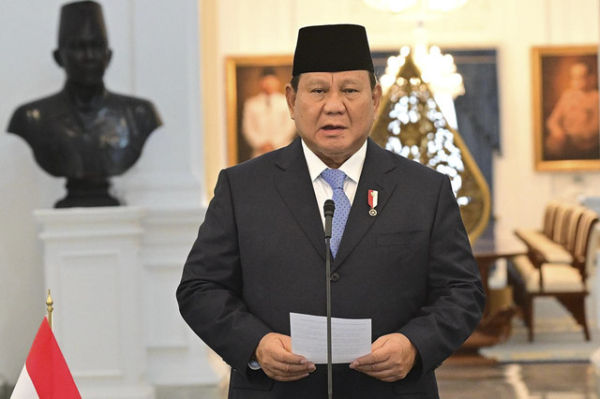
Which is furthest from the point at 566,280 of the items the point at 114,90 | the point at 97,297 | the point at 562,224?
the point at 97,297

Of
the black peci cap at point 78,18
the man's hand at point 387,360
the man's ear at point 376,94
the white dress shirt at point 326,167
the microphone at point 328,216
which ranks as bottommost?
the man's hand at point 387,360

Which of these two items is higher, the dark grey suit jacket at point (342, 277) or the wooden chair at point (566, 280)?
the dark grey suit jacket at point (342, 277)

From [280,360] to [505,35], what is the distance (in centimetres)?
1372

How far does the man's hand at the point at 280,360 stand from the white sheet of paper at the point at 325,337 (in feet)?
0.06

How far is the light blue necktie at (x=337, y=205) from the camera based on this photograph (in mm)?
2746

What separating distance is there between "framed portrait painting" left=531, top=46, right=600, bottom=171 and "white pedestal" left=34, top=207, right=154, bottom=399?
1011cm

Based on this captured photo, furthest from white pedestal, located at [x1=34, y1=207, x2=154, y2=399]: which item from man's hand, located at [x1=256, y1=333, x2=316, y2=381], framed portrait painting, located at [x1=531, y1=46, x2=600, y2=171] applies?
framed portrait painting, located at [x1=531, y1=46, x2=600, y2=171]

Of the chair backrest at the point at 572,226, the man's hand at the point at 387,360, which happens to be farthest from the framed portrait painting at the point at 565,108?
the man's hand at the point at 387,360

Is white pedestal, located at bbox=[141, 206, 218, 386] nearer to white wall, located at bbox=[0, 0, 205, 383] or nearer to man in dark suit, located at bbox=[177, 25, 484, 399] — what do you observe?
white wall, located at bbox=[0, 0, 205, 383]

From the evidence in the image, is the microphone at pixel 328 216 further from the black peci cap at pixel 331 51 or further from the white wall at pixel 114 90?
the white wall at pixel 114 90

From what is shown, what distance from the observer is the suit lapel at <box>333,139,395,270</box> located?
2.70m

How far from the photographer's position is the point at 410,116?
29.9 feet

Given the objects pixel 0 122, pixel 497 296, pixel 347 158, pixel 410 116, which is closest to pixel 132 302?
pixel 0 122

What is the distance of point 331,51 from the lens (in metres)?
2.67
